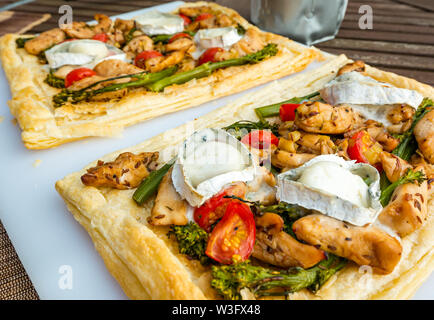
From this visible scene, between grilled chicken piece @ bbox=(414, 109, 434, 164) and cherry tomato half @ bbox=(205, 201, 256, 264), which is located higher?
grilled chicken piece @ bbox=(414, 109, 434, 164)

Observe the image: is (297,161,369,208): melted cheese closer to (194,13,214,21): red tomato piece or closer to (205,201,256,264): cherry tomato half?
(205,201,256,264): cherry tomato half

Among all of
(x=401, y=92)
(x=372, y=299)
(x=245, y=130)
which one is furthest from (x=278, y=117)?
(x=372, y=299)

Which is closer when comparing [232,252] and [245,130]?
[232,252]

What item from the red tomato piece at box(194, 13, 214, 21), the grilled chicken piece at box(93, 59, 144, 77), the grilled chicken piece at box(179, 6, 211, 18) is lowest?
the grilled chicken piece at box(93, 59, 144, 77)

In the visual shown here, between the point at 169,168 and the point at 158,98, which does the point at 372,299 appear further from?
the point at 158,98

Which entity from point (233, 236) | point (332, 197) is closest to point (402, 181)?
point (332, 197)

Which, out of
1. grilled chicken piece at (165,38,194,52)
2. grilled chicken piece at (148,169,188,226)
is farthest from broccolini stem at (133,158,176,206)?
grilled chicken piece at (165,38,194,52)

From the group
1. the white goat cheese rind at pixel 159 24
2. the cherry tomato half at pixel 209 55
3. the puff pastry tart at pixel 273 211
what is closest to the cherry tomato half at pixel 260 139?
the puff pastry tart at pixel 273 211
